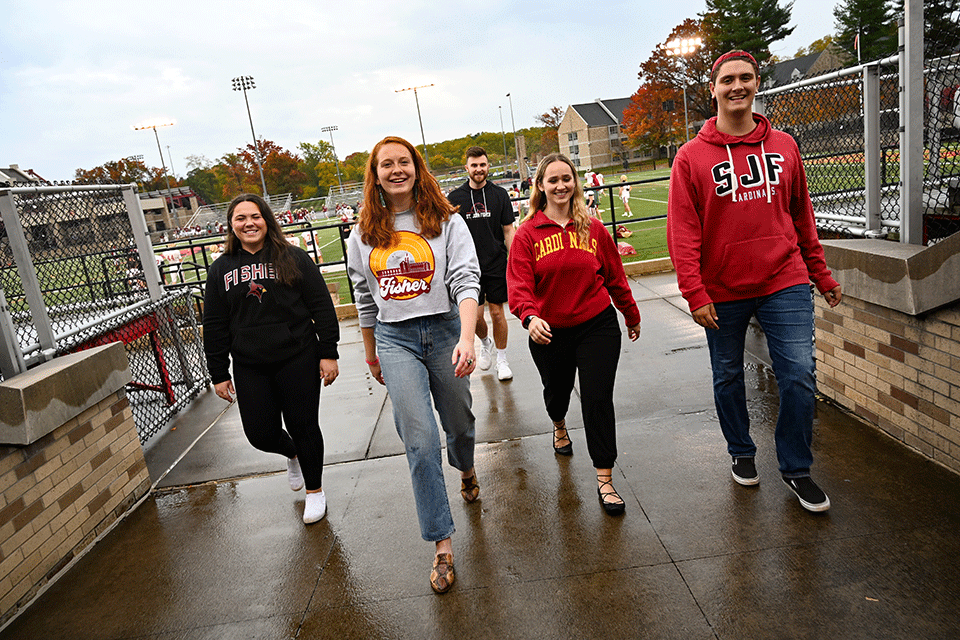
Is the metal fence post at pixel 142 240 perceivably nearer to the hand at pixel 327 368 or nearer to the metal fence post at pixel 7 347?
the metal fence post at pixel 7 347

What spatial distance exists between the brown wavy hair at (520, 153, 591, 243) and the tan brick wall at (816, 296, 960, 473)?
68.3 inches

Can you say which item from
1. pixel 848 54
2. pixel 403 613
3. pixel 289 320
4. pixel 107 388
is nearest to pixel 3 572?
pixel 107 388

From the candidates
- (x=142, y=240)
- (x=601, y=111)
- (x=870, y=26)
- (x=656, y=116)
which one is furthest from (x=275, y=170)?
(x=142, y=240)

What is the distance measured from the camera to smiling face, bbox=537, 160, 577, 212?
307 cm

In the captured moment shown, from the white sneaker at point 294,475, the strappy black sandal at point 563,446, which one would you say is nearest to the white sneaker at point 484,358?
the strappy black sandal at point 563,446

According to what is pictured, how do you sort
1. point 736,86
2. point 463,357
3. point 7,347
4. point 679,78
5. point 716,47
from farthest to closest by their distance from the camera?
1. point 679,78
2. point 716,47
3. point 7,347
4. point 736,86
5. point 463,357

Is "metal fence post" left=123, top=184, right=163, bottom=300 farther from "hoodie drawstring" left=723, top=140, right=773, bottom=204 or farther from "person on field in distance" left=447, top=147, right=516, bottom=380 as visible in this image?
"hoodie drawstring" left=723, top=140, right=773, bottom=204

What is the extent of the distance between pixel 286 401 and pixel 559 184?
186 centimetres

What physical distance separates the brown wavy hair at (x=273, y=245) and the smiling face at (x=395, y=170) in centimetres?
79

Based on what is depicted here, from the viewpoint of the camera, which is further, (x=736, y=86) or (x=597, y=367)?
(x=597, y=367)

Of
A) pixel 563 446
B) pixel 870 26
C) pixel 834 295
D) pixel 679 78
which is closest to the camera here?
pixel 834 295

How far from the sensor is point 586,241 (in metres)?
3.07

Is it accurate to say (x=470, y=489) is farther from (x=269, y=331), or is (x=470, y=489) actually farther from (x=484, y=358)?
(x=484, y=358)

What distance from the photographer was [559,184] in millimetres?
3066
